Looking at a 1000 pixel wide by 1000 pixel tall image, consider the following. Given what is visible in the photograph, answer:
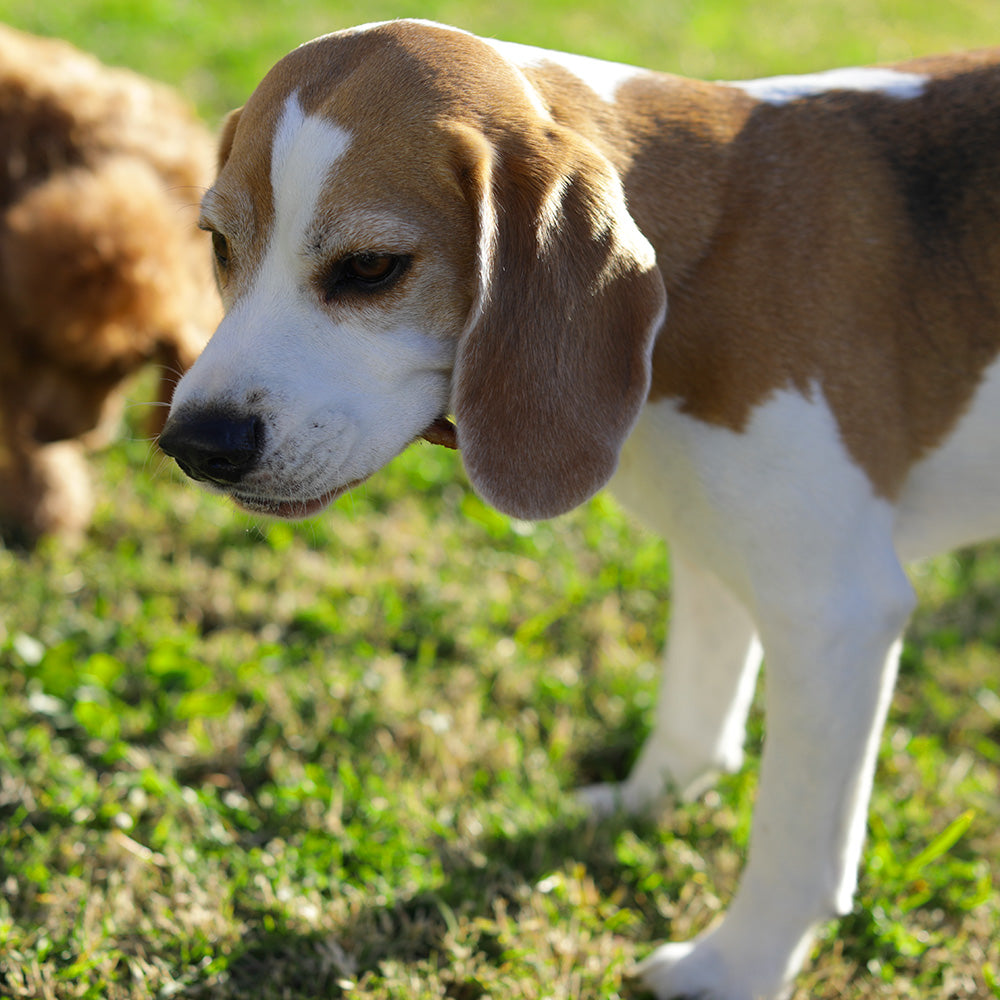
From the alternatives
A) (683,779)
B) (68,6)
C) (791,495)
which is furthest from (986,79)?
(68,6)

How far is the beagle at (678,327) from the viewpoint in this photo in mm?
1975

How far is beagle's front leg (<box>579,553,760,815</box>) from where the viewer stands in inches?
114

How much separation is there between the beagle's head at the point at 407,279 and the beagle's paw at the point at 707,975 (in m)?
1.23

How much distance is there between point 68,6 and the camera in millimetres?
8242

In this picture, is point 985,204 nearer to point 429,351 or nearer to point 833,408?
point 833,408

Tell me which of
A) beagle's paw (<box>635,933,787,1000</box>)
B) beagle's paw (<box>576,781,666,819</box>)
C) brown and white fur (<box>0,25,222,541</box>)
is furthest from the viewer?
brown and white fur (<box>0,25,222,541</box>)

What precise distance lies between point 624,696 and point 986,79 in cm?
199

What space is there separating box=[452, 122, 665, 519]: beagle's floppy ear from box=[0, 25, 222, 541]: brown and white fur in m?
2.13

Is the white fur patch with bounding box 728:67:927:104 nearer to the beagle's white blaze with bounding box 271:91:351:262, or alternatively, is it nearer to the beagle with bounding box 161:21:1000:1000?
the beagle with bounding box 161:21:1000:1000

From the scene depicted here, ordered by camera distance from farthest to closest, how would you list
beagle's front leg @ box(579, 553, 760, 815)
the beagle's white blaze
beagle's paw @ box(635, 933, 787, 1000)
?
beagle's front leg @ box(579, 553, 760, 815)
beagle's paw @ box(635, 933, 787, 1000)
the beagle's white blaze

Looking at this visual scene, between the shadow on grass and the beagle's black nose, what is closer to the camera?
the beagle's black nose

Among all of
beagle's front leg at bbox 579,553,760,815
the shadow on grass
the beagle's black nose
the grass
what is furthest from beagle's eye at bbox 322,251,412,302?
the shadow on grass

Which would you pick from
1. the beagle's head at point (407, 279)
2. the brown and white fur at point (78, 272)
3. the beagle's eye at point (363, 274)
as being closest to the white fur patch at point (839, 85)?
the beagle's head at point (407, 279)

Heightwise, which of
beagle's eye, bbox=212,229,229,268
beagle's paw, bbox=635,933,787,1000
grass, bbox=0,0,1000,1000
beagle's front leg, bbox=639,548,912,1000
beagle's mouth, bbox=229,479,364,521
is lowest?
grass, bbox=0,0,1000,1000
